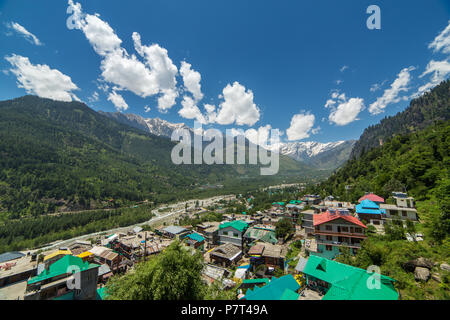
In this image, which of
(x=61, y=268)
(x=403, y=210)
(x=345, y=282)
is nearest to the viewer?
(x=345, y=282)

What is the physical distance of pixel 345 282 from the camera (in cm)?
1377

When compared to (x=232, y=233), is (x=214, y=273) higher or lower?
lower

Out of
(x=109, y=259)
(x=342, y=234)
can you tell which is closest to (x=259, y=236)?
(x=342, y=234)

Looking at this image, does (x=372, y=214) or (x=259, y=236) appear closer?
(x=372, y=214)

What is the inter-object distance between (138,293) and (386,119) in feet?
660

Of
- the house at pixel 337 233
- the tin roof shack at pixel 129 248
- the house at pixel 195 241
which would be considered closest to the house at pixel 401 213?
the house at pixel 337 233

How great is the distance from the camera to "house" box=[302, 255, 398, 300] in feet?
39.0

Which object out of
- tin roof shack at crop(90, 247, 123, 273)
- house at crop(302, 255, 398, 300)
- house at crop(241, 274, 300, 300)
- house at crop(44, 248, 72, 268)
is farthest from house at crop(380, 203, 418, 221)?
house at crop(44, 248, 72, 268)

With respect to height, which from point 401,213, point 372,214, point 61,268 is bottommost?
point 61,268

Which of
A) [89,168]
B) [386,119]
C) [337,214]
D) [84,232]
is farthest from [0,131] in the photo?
[386,119]

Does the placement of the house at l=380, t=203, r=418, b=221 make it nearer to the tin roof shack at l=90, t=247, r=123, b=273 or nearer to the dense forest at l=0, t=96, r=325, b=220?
the tin roof shack at l=90, t=247, r=123, b=273

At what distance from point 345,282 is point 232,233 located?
73.3 feet

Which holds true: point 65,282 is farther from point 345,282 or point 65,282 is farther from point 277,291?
point 345,282
